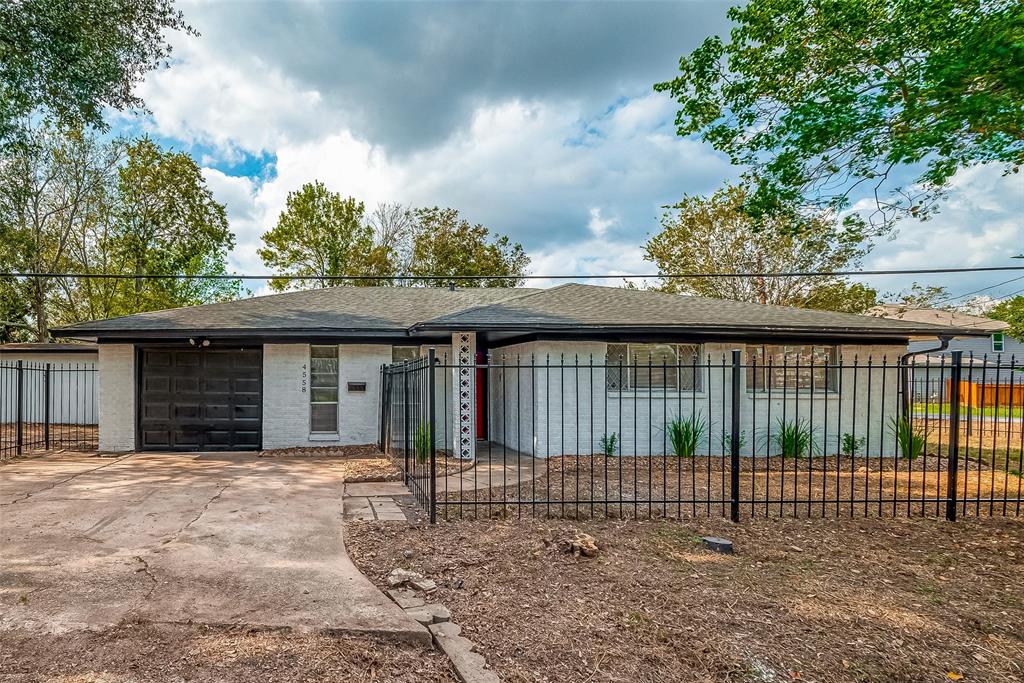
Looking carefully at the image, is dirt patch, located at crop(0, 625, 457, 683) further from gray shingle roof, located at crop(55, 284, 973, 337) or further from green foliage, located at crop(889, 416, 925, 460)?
green foliage, located at crop(889, 416, 925, 460)

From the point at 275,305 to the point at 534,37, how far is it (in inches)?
336

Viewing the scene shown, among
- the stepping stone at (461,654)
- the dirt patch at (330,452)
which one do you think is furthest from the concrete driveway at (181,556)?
the dirt patch at (330,452)

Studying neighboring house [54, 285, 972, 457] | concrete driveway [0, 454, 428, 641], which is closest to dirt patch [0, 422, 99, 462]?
neighboring house [54, 285, 972, 457]

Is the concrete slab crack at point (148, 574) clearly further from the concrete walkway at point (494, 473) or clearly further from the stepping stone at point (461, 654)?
the concrete walkway at point (494, 473)

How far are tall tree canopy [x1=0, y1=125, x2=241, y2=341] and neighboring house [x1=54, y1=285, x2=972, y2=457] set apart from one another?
48.8 ft

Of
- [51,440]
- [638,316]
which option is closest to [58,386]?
[51,440]

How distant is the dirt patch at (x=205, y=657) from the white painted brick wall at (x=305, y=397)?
28.3ft

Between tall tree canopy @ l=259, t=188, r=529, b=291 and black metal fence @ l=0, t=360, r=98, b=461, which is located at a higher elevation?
tall tree canopy @ l=259, t=188, r=529, b=291

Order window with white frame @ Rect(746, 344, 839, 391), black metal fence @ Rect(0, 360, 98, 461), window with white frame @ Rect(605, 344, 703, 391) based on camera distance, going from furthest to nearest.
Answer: black metal fence @ Rect(0, 360, 98, 461), window with white frame @ Rect(746, 344, 839, 391), window with white frame @ Rect(605, 344, 703, 391)

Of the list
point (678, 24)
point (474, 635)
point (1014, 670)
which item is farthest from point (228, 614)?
point (678, 24)

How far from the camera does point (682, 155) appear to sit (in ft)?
49.1

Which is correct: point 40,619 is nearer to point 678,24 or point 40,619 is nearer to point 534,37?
point 534,37

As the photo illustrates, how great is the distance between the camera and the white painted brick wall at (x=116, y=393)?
466 inches

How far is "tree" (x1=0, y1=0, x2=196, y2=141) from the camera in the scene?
1095cm
